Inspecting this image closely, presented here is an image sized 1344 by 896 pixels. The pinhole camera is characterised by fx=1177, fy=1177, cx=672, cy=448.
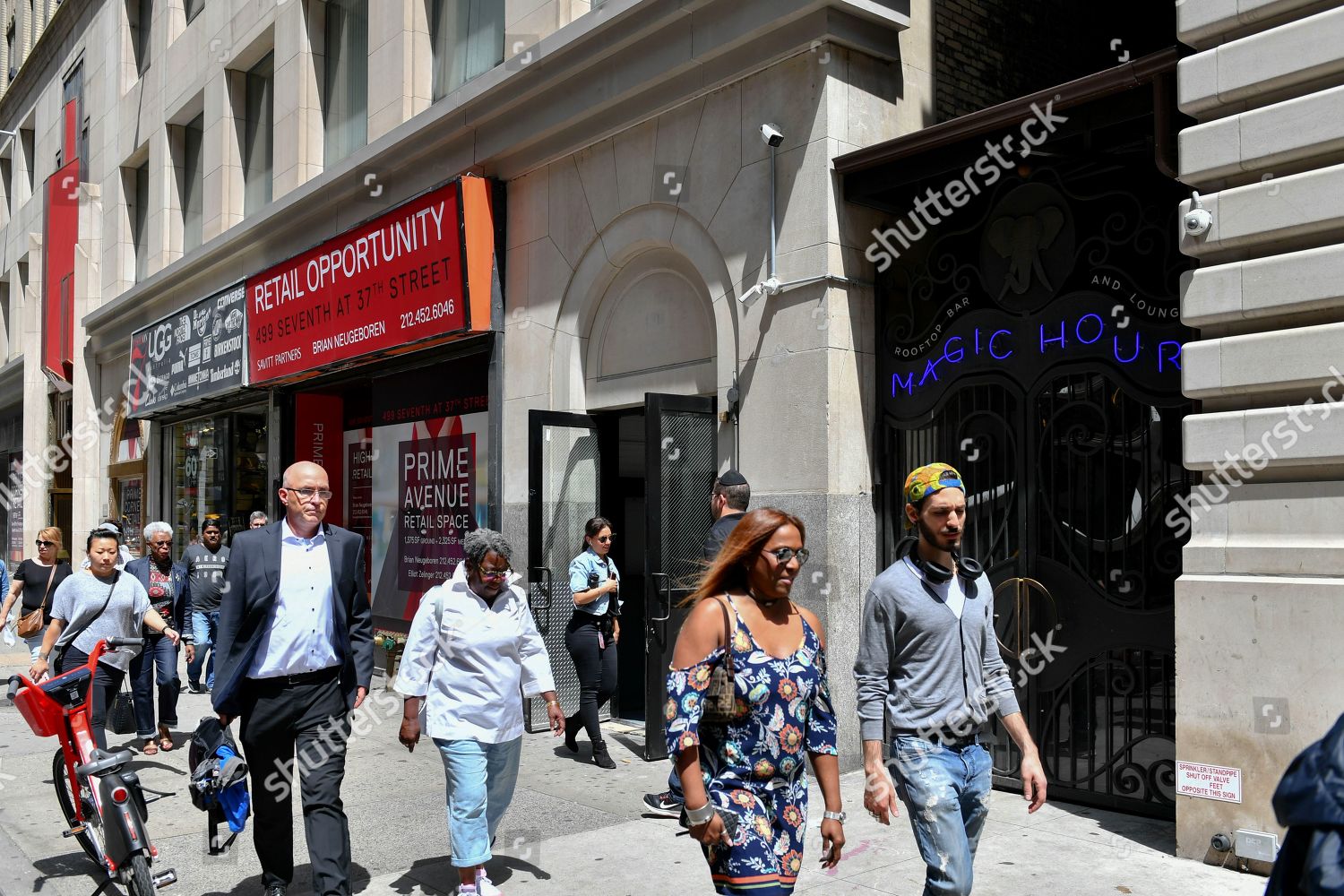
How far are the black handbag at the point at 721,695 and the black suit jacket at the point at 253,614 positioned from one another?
253cm

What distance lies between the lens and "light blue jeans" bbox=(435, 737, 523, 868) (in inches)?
214

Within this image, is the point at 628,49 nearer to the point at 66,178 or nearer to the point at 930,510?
the point at 930,510

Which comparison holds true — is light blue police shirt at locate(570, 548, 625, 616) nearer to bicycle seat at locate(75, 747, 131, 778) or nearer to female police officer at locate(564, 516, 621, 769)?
female police officer at locate(564, 516, 621, 769)

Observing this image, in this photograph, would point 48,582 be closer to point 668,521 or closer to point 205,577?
point 205,577

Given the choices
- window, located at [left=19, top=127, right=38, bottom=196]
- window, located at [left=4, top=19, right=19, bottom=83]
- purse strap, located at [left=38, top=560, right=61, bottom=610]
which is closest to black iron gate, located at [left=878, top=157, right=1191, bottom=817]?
purse strap, located at [left=38, top=560, right=61, bottom=610]

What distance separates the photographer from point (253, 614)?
530cm

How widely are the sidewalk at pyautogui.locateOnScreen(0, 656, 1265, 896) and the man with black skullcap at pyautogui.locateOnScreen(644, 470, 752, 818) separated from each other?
10cm

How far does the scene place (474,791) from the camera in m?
5.48

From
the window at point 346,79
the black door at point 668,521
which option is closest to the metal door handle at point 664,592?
the black door at point 668,521

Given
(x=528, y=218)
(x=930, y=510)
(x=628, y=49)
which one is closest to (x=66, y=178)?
(x=528, y=218)

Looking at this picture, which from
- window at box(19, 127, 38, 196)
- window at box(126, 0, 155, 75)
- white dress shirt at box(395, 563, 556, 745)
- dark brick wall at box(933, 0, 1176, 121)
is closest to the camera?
white dress shirt at box(395, 563, 556, 745)

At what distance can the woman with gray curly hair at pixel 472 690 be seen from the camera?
18.0 feet

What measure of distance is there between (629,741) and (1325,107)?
6.58 metres
